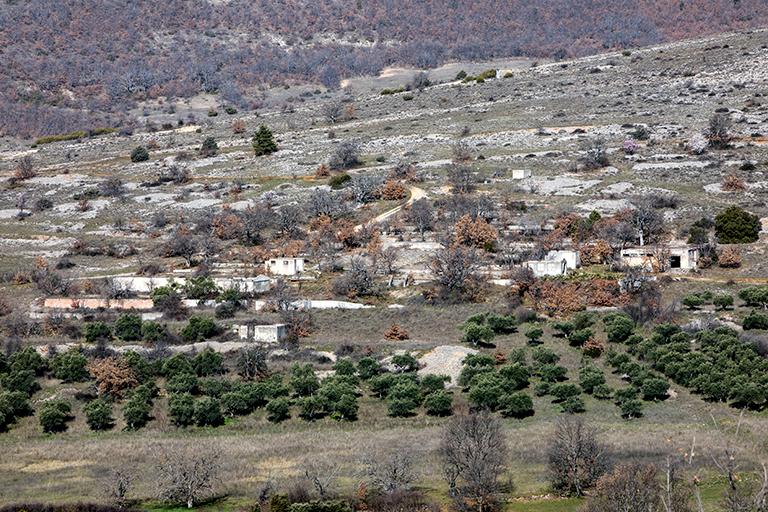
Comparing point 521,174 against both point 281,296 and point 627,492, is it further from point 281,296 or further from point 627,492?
point 627,492

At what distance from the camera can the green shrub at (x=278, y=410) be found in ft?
166

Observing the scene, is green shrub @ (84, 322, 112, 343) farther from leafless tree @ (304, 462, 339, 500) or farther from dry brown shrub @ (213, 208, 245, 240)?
leafless tree @ (304, 462, 339, 500)

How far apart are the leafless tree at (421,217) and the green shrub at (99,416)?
3479 cm

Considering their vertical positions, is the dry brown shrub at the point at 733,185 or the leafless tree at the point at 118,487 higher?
the dry brown shrub at the point at 733,185

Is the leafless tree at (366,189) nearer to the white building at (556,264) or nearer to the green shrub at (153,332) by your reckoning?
the white building at (556,264)

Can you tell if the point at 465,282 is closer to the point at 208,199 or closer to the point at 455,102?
the point at 208,199

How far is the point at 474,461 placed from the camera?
3738cm

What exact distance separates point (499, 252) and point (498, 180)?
1991 cm

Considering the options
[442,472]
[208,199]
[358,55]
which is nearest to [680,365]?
[442,472]

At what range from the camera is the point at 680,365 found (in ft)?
171

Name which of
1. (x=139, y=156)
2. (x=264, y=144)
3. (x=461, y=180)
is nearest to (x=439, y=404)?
(x=461, y=180)

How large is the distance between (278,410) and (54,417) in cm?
Result: 1032

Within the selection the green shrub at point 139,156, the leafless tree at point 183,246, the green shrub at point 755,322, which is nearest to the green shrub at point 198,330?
the leafless tree at point 183,246

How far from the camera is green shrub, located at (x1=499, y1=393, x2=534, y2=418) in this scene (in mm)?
49312
